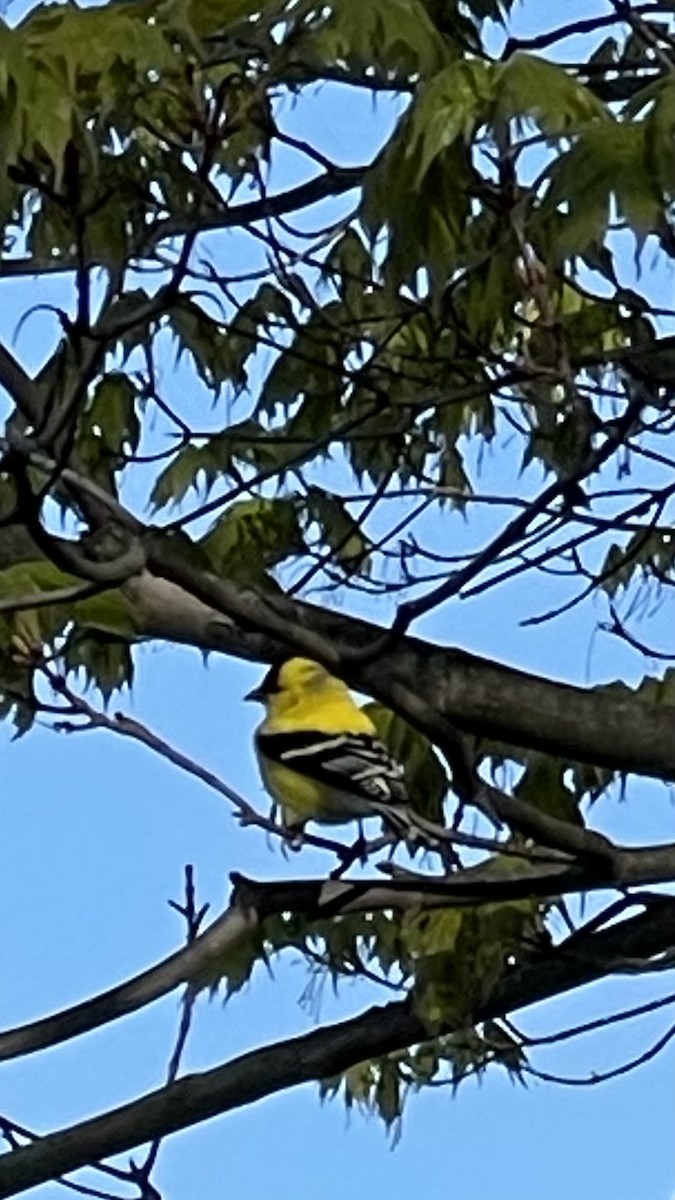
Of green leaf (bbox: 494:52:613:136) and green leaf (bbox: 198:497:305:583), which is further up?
green leaf (bbox: 198:497:305:583)

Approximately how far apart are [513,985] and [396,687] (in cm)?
68

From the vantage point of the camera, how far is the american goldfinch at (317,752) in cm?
354

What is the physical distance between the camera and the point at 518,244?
9.04 feet

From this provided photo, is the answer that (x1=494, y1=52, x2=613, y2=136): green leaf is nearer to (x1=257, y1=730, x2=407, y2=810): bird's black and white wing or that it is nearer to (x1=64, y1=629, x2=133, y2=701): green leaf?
(x1=257, y1=730, x2=407, y2=810): bird's black and white wing

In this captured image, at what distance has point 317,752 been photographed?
3.81m

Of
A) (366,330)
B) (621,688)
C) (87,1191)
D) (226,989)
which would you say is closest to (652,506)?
(621,688)

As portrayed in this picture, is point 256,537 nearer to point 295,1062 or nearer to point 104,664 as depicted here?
point 104,664

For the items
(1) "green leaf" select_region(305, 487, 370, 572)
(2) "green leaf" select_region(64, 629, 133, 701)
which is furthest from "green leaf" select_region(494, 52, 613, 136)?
(2) "green leaf" select_region(64, 629, 133, 701)

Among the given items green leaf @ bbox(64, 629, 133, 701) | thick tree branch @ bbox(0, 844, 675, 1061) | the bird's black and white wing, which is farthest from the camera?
green leaf @ bbox(64, 629, 133, 701)

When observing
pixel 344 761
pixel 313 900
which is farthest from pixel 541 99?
pixel 344 761

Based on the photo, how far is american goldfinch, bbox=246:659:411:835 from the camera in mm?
3545

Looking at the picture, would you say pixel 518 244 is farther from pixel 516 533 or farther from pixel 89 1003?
pixel 89 1003

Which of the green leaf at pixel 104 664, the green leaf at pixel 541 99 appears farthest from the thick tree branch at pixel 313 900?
the green leaf at pixel 541 99

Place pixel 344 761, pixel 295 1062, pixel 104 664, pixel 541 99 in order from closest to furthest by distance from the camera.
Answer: pixel 541 99, pixel 295 1062, pixel 344 761, pixel 104 664
